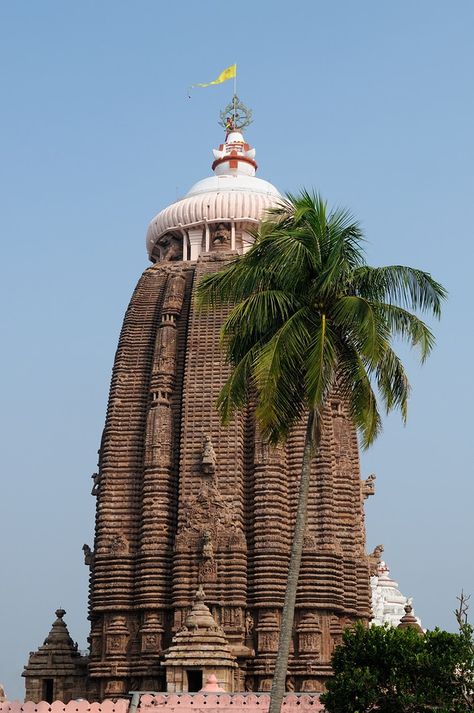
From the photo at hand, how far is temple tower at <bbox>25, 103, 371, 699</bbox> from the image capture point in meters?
28.6

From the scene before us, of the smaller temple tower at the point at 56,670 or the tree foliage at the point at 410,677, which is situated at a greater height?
the smaller temple tower at the point at 56,670

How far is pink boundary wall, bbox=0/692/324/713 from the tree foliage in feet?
9.47

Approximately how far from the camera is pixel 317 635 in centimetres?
2841

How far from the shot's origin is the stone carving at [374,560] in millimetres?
33688

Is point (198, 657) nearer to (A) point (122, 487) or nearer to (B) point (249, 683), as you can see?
(B) point (249, 683)

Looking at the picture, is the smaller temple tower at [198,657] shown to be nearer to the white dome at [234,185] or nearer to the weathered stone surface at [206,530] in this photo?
the weathered stone surface at [206,530]

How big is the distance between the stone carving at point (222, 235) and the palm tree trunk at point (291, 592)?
64.8ft

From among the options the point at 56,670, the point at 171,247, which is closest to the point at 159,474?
the point at 56,670

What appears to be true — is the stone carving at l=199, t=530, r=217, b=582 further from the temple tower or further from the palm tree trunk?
the palm tree trunk

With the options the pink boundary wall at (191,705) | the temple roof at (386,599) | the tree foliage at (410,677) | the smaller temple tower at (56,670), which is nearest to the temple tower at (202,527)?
the smaller temple tower at (56,670)

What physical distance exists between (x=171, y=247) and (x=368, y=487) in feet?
35.6

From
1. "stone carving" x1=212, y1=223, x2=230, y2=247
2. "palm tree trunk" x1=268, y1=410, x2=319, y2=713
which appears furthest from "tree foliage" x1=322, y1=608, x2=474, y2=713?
"stone carving" x1=212, y1=223, x2=230, y2=247

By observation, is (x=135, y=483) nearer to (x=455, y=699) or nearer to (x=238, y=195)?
(x=238, y=195)

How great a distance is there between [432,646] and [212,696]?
18.1 feet
